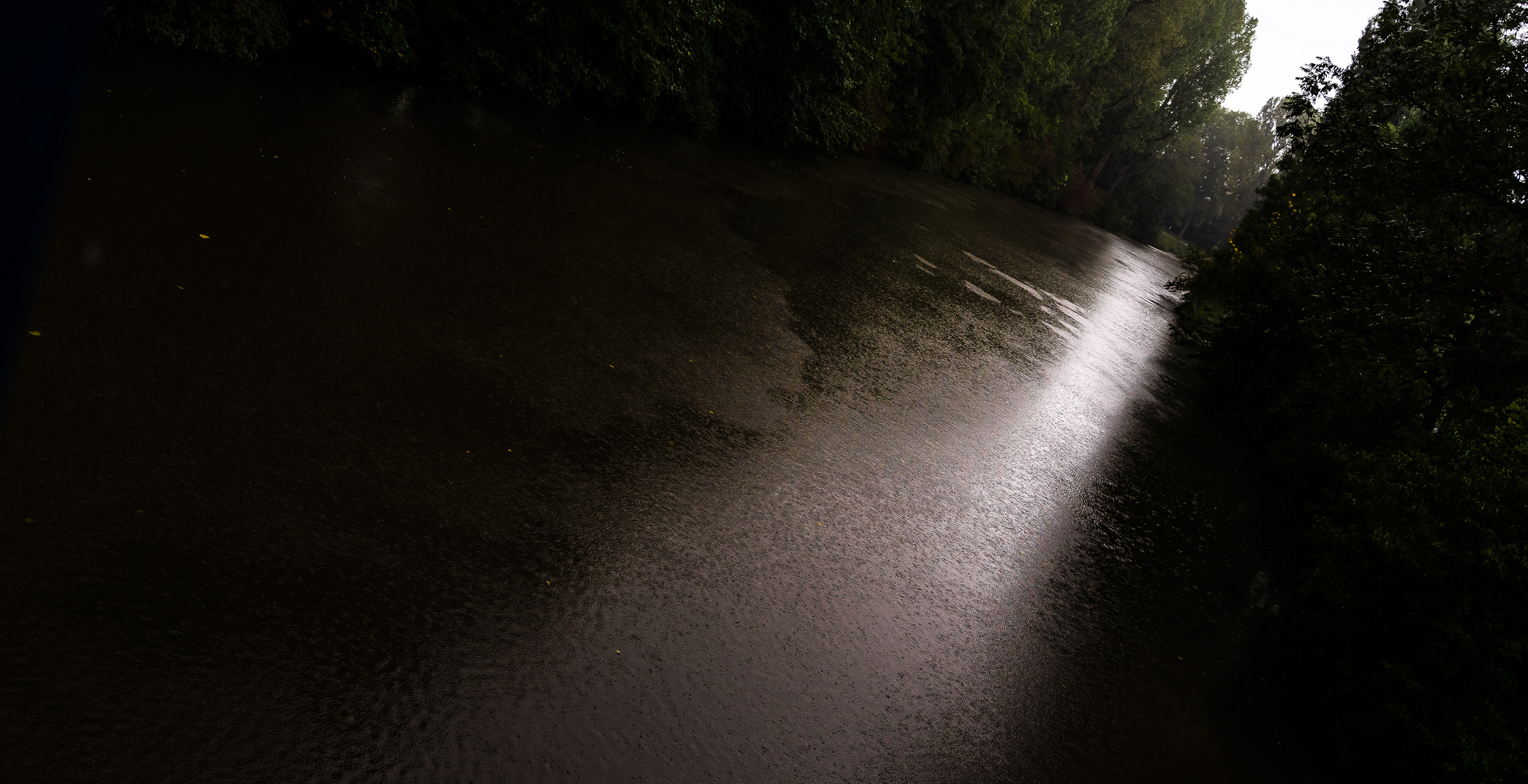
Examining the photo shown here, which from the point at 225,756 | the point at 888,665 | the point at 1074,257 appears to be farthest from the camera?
the point at 1074,257

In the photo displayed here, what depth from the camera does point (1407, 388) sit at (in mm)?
10000

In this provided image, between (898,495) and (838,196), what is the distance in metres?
14.0

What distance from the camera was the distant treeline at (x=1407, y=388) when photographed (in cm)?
578

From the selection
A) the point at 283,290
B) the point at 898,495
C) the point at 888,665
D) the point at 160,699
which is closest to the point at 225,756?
the point at 160,699

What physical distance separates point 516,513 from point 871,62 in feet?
85.4

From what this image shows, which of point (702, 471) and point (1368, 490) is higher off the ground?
point (1368, 490)

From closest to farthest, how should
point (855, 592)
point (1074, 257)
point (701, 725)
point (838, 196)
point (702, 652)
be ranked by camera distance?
point (701, 725) → point (702, 652) → point (855, 592) → point (838, 196) → point (1074, 257)

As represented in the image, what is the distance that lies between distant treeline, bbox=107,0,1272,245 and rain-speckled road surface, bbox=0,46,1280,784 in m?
4.03

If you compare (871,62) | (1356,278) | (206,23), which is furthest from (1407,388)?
(871,62)

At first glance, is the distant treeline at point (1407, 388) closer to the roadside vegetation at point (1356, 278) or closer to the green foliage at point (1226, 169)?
the roadside vegetation at point (1356, 278)

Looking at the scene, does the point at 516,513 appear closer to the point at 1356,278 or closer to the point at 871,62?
the point at 1356,278

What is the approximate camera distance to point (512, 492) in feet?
17.1

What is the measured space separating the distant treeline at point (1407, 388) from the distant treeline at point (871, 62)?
37.9 ft

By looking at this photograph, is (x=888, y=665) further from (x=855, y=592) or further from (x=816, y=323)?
(x=816, y=323)
